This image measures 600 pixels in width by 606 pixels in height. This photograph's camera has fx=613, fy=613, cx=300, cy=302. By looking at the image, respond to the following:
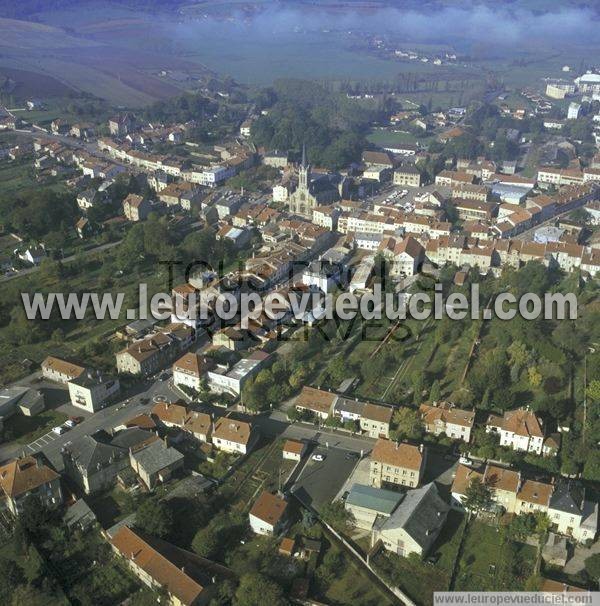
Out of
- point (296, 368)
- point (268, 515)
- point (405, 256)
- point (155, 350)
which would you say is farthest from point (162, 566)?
point (405, 256)

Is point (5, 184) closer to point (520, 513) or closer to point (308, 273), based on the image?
point (308, 273)

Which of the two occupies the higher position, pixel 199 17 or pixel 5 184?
pixel 199 17

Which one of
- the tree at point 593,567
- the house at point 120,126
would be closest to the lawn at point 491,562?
the tree at point 593,567

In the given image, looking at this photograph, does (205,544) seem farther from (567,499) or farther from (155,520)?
(567,499)

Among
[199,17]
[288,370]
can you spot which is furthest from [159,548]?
[199,17]

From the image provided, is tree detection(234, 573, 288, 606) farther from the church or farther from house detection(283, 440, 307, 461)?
the church

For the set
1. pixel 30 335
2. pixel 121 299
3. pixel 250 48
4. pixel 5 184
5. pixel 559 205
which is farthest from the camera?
pixel 250 48

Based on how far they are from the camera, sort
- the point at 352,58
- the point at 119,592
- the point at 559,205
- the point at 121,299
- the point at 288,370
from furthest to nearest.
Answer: the point at 352,58, the point at 559,205, the point at 121,299, the point at 288,370, the point at 119,592

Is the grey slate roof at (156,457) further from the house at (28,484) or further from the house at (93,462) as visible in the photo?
the house at (28,484)
